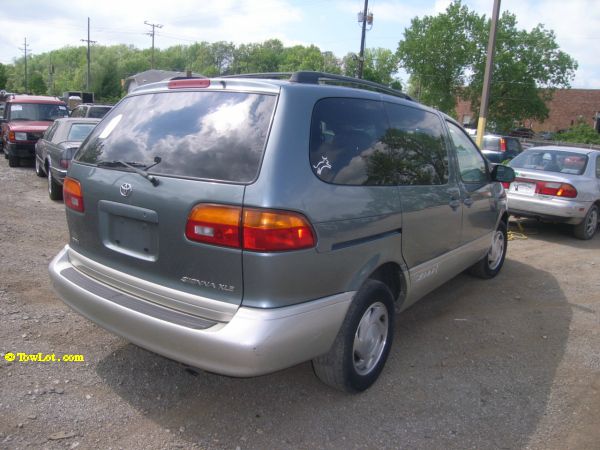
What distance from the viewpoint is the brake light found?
285 cm

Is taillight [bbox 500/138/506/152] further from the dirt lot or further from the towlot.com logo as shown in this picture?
the towlot.com logo

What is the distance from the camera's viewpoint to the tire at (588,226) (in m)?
8.06

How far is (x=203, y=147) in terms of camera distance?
101 inches

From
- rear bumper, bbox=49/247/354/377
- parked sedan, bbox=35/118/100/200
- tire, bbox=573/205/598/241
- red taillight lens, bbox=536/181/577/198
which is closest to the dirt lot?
rear bumper, bbox=49/247/354/377

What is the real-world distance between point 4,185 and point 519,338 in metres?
10.1

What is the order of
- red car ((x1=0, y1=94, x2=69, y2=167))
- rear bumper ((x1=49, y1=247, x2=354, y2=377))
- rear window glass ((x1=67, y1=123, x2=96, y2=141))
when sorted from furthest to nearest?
red car ((x1=0, y1=94, x2=69, y2=167))
rear window glass ((x1=67, y1=123, x2=96, y2=141))
rear bumper ((x1=49, y1=247, x2=354, y2=377))

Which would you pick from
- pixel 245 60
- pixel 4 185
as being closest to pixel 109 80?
pixel 245 60

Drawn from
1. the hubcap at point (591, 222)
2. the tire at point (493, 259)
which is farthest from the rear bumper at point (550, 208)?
the tire at point (493, 259)

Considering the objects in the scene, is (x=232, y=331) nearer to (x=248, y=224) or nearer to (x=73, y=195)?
(x=248, y=224)

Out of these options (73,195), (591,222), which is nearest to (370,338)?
(73,195)

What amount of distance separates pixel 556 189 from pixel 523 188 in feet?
1.62

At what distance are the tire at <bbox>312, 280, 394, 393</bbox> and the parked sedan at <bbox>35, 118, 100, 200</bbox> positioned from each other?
21.4 ft

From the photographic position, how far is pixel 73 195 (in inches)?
123

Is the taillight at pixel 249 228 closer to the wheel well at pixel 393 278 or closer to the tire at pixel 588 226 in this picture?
the wheel well at pixel 393 278
